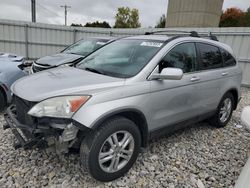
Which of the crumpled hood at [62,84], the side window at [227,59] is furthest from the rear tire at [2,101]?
the side window at [227,59]

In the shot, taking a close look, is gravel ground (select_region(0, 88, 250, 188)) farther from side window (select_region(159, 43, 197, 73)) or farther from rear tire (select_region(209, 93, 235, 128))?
side window (select_region(159, 43, 197, 73))

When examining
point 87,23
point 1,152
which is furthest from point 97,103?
point 87,23

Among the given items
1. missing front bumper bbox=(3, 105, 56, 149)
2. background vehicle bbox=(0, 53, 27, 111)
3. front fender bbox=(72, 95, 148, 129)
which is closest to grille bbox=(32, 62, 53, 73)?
background vehicle bbox=(0, 53, 27, 111)

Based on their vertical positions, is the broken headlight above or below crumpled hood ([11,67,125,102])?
below

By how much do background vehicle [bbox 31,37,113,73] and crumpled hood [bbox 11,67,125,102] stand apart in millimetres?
2487

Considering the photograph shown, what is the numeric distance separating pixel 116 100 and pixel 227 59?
9.33 feet

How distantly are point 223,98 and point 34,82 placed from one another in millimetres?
3331

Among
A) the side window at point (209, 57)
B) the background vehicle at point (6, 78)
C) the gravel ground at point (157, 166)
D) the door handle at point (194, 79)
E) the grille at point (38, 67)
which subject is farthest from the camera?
the grille at point (38, 67)

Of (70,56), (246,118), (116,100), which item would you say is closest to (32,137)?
(116,100)

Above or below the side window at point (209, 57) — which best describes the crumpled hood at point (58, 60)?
below

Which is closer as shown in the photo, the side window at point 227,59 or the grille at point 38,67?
the side window at point 227,59

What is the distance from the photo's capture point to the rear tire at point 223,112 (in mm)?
4070

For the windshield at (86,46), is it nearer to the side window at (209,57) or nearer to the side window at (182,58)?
the side window at (209,57)

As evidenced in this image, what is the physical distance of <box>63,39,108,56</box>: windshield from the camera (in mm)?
6823
